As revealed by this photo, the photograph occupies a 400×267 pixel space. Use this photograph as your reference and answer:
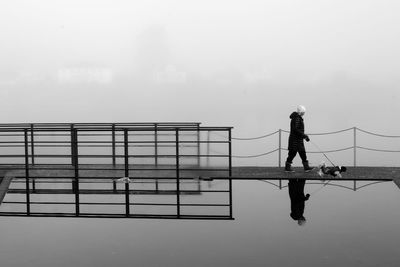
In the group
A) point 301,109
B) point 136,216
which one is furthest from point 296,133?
point 136,216

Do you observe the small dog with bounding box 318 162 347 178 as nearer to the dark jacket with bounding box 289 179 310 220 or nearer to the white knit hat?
the dark jacket with bounding box 289 179 310 220

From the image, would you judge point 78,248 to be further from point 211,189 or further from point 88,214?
point 211,189

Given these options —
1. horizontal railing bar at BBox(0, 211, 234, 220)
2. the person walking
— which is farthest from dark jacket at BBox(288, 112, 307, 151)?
horizontal railing bar at BBox(0, 211, 234, 220)

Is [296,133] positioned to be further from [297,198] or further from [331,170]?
[297,198]

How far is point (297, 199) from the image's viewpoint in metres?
9.80

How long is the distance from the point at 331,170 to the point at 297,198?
264cm

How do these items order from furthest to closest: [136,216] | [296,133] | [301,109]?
1. [296,133]
2. [301,109]
3. [136,216]

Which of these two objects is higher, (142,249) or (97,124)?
(97,124)

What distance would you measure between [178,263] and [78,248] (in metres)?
1.27

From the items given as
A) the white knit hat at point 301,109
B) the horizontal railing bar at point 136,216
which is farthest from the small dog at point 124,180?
the white knit hat at point 301,109

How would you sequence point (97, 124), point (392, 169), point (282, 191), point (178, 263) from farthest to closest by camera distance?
1. point (97, 124)
2. point (392, 169)
3. point (282, 191)
4. point (178, 263)

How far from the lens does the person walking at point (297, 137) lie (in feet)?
41.2

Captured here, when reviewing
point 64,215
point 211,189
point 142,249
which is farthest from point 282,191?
point 142,249

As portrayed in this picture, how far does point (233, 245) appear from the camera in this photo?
670 centimetres
